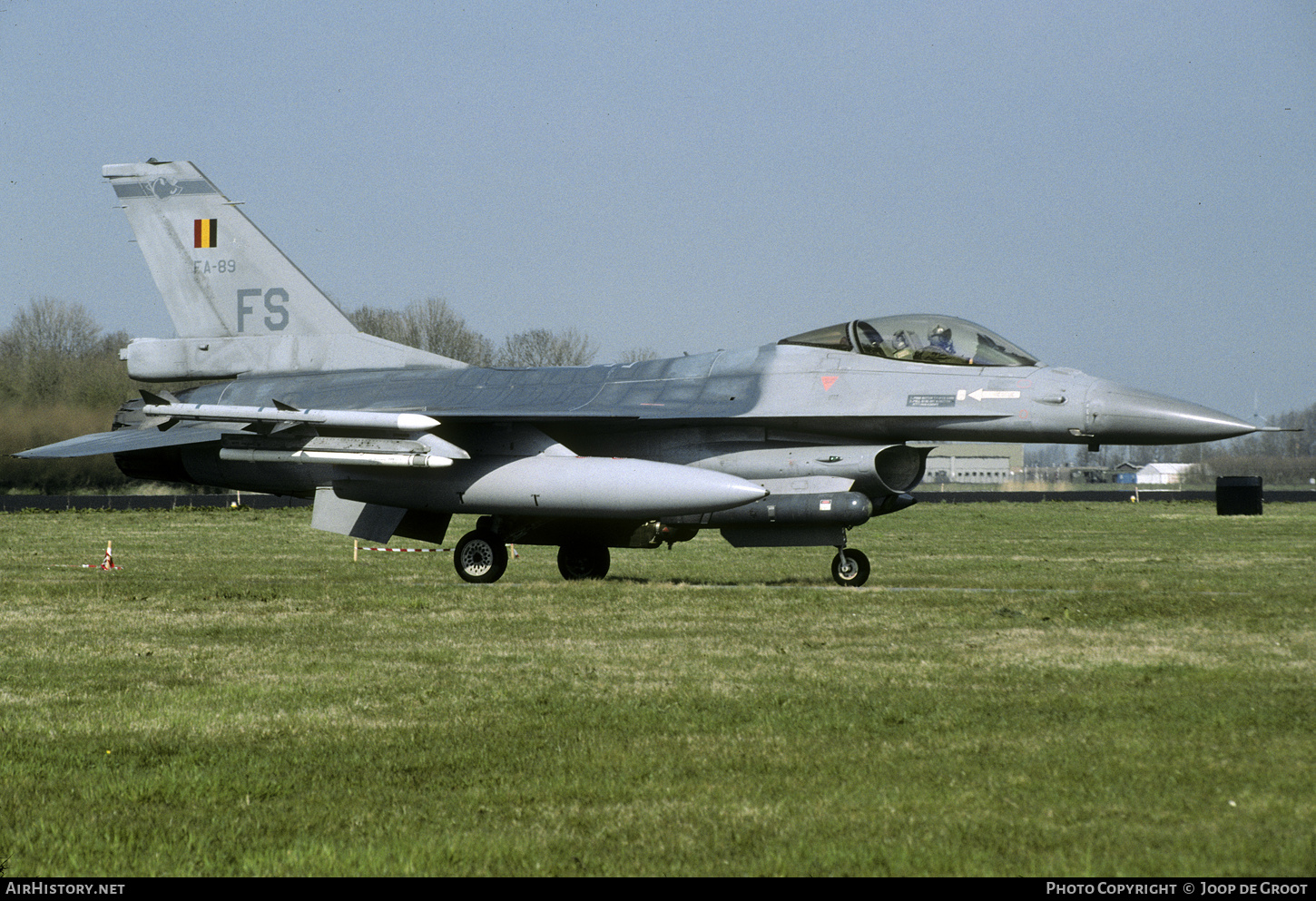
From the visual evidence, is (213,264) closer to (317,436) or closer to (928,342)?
(317,436)

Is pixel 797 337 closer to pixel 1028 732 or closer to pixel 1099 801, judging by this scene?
pixel 1028 732

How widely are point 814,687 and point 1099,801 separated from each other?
106 inches

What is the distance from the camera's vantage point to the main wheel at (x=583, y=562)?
16.2 m

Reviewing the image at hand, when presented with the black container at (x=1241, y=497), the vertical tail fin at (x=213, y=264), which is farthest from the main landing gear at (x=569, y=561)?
the black container at (x=1241, y=497)

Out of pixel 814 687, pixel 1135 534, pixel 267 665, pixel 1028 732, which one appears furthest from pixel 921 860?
pixel 1135 534

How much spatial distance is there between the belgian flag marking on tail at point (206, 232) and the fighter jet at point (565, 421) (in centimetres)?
2

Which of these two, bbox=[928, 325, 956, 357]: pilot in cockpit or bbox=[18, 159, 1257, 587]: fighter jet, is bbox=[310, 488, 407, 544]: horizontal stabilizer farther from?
bbox=[928, 325, 956, 357]: pilot in cockpit

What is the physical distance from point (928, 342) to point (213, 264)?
379 inches

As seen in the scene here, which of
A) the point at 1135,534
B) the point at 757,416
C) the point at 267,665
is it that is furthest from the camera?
the point at 1135,534

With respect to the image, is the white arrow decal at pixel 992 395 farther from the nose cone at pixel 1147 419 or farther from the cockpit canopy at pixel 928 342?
the nose cone at pixel 1147 419

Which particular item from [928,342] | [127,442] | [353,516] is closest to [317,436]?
[353,516]

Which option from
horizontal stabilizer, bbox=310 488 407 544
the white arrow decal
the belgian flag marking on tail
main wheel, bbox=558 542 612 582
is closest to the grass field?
the white arrow decal

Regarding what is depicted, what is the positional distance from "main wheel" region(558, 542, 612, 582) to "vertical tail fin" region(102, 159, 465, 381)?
10.3ft

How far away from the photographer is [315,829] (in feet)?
15.0
